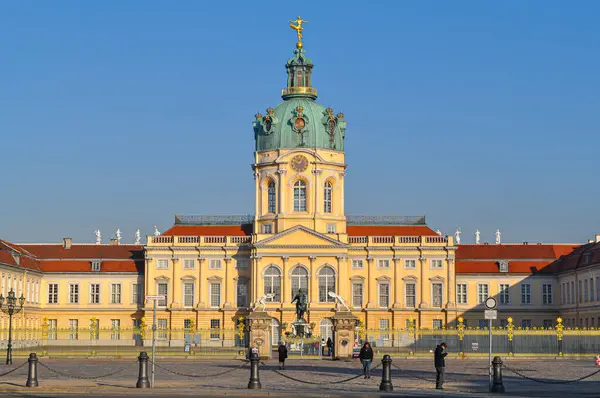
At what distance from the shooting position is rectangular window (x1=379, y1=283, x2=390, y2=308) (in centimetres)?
11588

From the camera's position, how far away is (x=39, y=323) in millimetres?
119438

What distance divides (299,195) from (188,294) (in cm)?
1442

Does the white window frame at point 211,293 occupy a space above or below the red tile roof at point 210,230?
below

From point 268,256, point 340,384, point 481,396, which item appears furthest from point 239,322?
point 481,396

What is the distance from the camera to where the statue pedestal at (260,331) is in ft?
236

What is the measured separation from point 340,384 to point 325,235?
216 feet

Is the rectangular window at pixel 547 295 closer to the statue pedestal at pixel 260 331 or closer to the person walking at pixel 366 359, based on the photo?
the statue pedestal at pixel 260 331

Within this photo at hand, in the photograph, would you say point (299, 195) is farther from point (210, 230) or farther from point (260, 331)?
point (260, 331)

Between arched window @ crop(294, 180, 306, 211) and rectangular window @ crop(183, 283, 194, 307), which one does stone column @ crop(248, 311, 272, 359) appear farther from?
rectangular window @ crop(183, 283, 194, 307)

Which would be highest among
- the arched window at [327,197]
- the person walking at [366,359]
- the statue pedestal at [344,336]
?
the arched window at [327,197]

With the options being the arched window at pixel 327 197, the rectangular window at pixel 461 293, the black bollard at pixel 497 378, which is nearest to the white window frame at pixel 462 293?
the rectangular window at pixel 461 293

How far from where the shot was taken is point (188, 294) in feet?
384

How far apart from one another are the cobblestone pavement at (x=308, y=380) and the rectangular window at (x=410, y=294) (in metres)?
50.3

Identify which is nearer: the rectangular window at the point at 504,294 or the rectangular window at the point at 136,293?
the rectangular window at the point at 504,294
